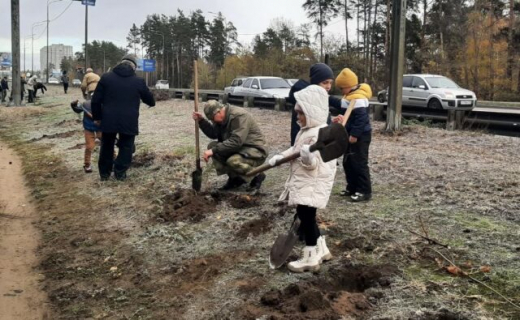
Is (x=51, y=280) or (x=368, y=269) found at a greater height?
(x=368, y=269)

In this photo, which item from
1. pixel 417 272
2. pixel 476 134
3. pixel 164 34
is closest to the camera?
pixel 417 272

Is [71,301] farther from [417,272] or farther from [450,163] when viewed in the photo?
[450,163]

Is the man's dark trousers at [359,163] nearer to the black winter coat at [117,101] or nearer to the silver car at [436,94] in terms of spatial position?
the black winter coat at [117,101]

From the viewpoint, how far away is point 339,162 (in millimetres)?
9117

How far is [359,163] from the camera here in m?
6.12

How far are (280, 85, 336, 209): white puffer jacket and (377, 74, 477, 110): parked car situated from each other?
1481 centimetres

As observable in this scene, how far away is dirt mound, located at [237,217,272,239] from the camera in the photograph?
5.43m

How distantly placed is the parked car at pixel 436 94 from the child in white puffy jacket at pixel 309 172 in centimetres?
1481

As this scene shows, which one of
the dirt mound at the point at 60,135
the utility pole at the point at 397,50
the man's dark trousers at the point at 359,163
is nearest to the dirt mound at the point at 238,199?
the man's dark trousers at the point at 359,163

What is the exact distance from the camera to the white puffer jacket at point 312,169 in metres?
4.16

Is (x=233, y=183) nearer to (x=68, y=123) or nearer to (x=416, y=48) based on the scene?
(x=68, y=123)

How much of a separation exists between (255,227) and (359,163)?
152 centimetres

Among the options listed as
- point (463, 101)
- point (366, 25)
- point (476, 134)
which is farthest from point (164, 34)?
point (476, 134)

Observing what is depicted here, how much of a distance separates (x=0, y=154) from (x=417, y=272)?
12.2 metres
